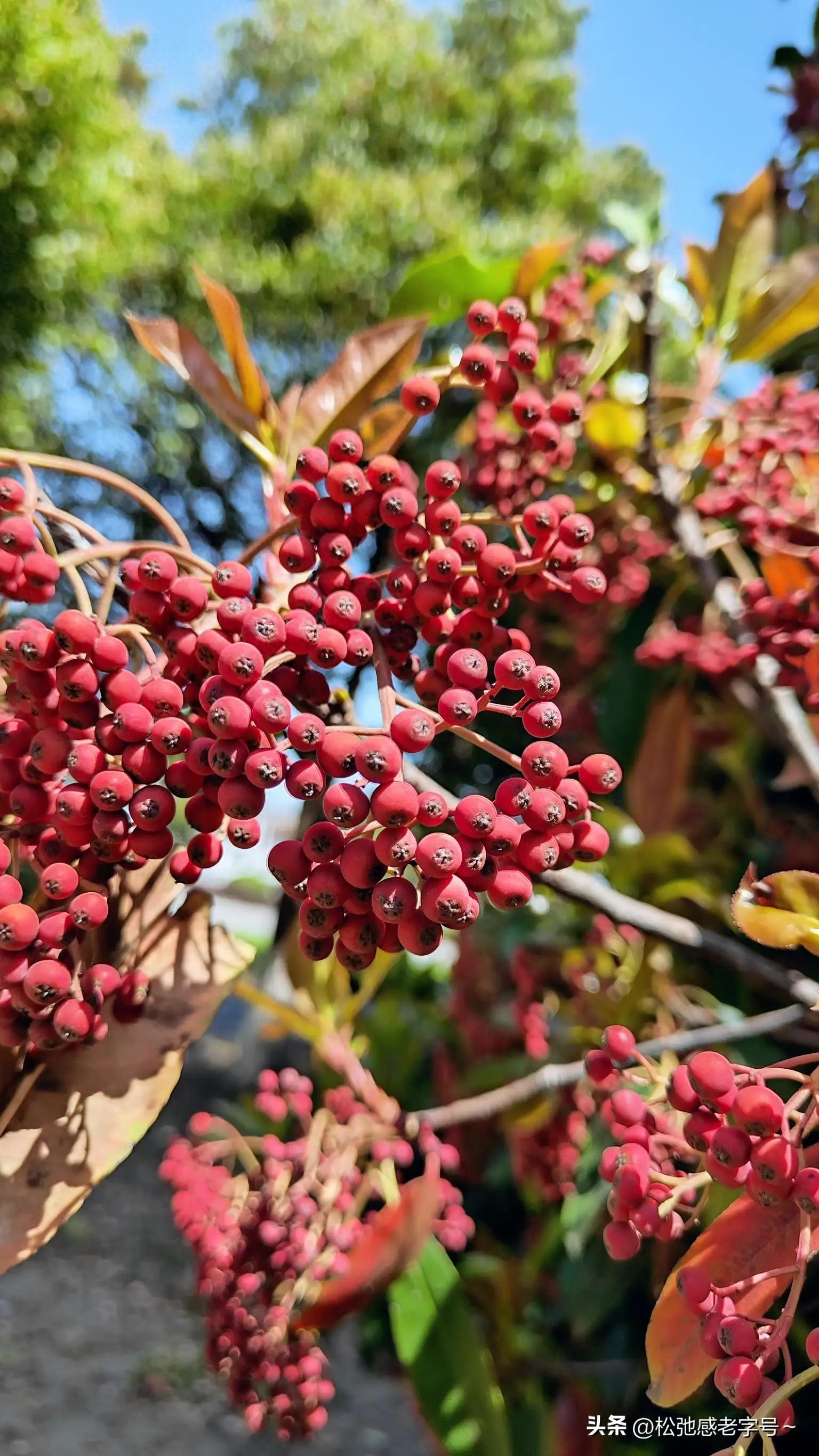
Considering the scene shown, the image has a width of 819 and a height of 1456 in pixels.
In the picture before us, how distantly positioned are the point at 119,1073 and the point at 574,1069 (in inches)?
19.2

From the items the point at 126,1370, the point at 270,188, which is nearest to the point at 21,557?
the point at 126,1370

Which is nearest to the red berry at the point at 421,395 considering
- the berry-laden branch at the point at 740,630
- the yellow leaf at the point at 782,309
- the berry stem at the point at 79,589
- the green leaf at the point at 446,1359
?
the berry stem at the point at 79,589

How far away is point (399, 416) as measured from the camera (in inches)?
24.2

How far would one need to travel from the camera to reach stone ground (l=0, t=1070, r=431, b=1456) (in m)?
2.78

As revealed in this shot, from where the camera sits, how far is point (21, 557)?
18.6 inches

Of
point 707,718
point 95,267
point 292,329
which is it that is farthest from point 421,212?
point 707,718

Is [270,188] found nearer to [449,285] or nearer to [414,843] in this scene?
[449,285]

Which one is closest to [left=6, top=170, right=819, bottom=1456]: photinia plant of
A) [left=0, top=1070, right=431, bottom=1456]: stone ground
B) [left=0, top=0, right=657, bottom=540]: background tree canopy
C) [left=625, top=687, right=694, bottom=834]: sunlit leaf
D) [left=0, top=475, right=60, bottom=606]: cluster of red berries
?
[left=0, top=475, right=60, bottom=606]: cluster of red berries

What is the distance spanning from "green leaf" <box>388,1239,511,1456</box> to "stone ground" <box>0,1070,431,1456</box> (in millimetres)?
1730

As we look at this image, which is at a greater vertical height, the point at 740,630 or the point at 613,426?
the point at 613,426

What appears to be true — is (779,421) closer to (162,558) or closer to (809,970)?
(809,970)

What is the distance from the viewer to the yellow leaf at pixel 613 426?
106 cm

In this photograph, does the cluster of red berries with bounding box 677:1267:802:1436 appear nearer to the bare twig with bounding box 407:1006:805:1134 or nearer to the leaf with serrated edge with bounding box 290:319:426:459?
the bare twig with bounding box 407:1006:805:1134

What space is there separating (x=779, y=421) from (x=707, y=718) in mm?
772
